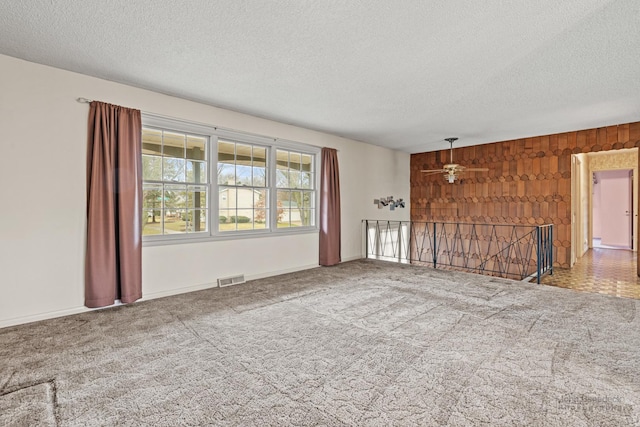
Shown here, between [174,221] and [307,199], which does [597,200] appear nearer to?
[307,199]

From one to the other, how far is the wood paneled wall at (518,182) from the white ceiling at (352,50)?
1330mm

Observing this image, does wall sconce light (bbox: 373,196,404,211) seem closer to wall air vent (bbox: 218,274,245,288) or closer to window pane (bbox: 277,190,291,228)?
window pane (bbox: 277,190,291,228)

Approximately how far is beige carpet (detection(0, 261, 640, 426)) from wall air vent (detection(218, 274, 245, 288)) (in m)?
0.64

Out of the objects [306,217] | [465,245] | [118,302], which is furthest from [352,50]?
[465,245]

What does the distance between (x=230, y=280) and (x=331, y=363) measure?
8.85ft

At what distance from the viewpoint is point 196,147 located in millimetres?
4445

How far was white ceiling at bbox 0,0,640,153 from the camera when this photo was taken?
2.30 meters

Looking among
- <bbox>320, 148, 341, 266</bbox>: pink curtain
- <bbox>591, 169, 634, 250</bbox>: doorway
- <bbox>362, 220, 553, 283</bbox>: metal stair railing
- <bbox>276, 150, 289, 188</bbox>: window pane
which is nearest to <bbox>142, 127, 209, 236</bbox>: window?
<bbox>276, 150, 289, 188</bbox>: window pane

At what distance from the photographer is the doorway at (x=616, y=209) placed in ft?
28.1

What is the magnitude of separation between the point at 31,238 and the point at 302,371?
119 inches

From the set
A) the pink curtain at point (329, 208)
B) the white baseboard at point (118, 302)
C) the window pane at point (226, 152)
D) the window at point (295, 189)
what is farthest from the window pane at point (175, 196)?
the pink curtain at point (329, 208)

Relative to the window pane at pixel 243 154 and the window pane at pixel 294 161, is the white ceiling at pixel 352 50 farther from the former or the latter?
the window pane at pixel 294 161

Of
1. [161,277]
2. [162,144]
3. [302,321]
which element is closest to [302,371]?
[302,321]

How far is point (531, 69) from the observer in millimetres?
3236
